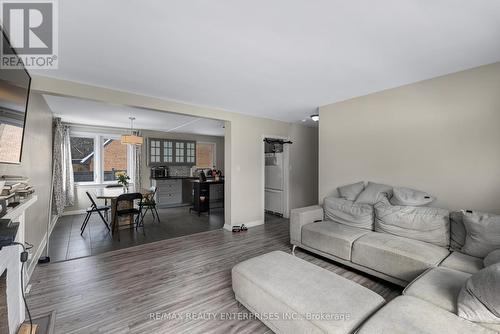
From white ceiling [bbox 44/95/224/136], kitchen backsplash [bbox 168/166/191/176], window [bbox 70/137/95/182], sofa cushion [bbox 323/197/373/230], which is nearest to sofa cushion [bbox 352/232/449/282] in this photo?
sofa cushion [bbox 323/197/373/230]

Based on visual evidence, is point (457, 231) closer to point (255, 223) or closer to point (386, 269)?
point (386, 269)

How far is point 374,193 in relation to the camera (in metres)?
2.97

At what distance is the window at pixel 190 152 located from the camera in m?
7.42

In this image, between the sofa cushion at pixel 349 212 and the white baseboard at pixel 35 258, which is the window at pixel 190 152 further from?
the sofa cushion at pixel 349 212

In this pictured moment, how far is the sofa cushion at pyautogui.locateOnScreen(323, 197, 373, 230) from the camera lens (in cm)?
286

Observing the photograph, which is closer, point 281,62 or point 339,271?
point 281,62

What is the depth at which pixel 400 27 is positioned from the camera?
1.69m

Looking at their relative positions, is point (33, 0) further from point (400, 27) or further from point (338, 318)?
point (338, 318)

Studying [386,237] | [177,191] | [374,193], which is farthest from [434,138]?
[177,191]

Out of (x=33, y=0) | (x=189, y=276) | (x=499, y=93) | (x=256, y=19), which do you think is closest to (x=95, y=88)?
(x=33, y=0)

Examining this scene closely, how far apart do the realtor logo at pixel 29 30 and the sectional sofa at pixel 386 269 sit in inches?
93.4

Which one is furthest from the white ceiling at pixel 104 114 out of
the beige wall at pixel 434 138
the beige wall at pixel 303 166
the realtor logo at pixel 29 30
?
the beige wall at pixel 434 138

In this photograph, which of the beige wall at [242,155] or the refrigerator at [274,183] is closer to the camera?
the beige wall at [242,155]

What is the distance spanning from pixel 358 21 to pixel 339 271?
104 inches
